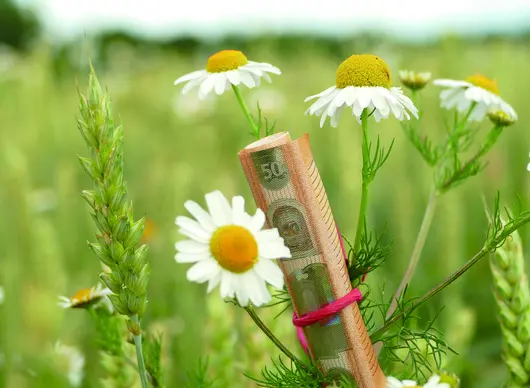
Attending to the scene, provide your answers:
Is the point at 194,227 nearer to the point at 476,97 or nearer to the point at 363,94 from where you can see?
the point at 363,94

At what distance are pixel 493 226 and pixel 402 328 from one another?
0.46 feet

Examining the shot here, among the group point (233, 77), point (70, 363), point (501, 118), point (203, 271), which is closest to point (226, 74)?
point (233, 77)

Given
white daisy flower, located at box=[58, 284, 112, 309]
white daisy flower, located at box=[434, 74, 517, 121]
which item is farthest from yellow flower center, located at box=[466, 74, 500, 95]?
white daisy flower, located at box=[58, 284, 112, 309]

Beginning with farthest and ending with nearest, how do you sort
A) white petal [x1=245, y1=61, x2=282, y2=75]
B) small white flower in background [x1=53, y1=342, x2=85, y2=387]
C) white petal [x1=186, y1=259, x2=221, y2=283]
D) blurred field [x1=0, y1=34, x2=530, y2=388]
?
blurred field [x1=0, y1=34, x2=530, y2=388], small white flower in background [x1=53, y1=342, x2=85, y2=387], white petal [x1=245, y1=61, x2=282, y2=75], white petal [x1=186, y1=259, x2=221, y2=283]

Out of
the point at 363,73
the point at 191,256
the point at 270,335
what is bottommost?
the point at 270,335

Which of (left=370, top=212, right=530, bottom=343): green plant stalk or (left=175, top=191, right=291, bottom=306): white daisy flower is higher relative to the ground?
(left=175, top=191, right=291, bottom=306): white daisy flower

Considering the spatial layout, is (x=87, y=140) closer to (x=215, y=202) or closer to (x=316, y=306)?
(x=215, y=202)

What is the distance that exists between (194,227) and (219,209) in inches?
1.1

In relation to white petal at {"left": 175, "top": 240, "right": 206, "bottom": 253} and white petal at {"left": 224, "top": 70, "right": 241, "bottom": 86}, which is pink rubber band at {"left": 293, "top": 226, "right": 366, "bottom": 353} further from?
white petal at {"left": 224, "top": 70, "right": 241, "bottom": 86}

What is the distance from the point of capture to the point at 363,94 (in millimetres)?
614

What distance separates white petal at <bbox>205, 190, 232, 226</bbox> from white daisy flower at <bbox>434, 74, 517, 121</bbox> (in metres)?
0.38

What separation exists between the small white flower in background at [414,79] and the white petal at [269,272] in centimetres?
42

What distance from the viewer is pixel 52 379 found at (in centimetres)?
119

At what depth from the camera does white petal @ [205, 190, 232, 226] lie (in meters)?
0.57
